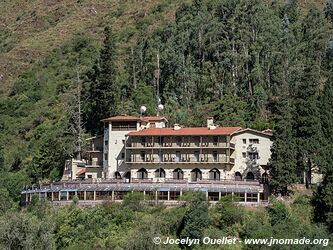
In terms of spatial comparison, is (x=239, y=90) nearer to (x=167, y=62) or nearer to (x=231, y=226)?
(x=167, y=62)

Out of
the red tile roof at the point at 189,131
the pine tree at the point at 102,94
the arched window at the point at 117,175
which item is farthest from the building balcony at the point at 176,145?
the pine tree at the point at 102,94

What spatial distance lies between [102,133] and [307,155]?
25085 mm

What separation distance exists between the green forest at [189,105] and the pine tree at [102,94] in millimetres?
133

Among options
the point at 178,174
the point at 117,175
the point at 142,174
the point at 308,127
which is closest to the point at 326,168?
the point at 308,127

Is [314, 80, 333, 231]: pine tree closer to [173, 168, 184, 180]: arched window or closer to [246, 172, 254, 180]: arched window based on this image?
[246, 172, 254, 180]: arched window

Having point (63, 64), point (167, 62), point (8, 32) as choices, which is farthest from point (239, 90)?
point (8, 32)

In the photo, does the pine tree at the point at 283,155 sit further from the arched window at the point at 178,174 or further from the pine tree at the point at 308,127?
the arched window at the point at 178,174

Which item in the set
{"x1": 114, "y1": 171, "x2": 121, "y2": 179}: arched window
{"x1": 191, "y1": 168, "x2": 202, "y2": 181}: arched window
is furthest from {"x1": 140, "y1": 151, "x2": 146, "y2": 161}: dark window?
{"x1": 191, "y1": 168, "x2": 202, "y2": 181}: arched window

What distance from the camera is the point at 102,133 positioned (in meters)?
83.5

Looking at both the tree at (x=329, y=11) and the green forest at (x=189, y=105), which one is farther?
the tree at (x=329, y=11)

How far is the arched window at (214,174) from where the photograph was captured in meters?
73.9

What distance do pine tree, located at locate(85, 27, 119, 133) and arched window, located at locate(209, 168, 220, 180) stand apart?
51.8 feet

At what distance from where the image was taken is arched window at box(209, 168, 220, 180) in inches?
2908

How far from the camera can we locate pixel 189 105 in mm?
90750
